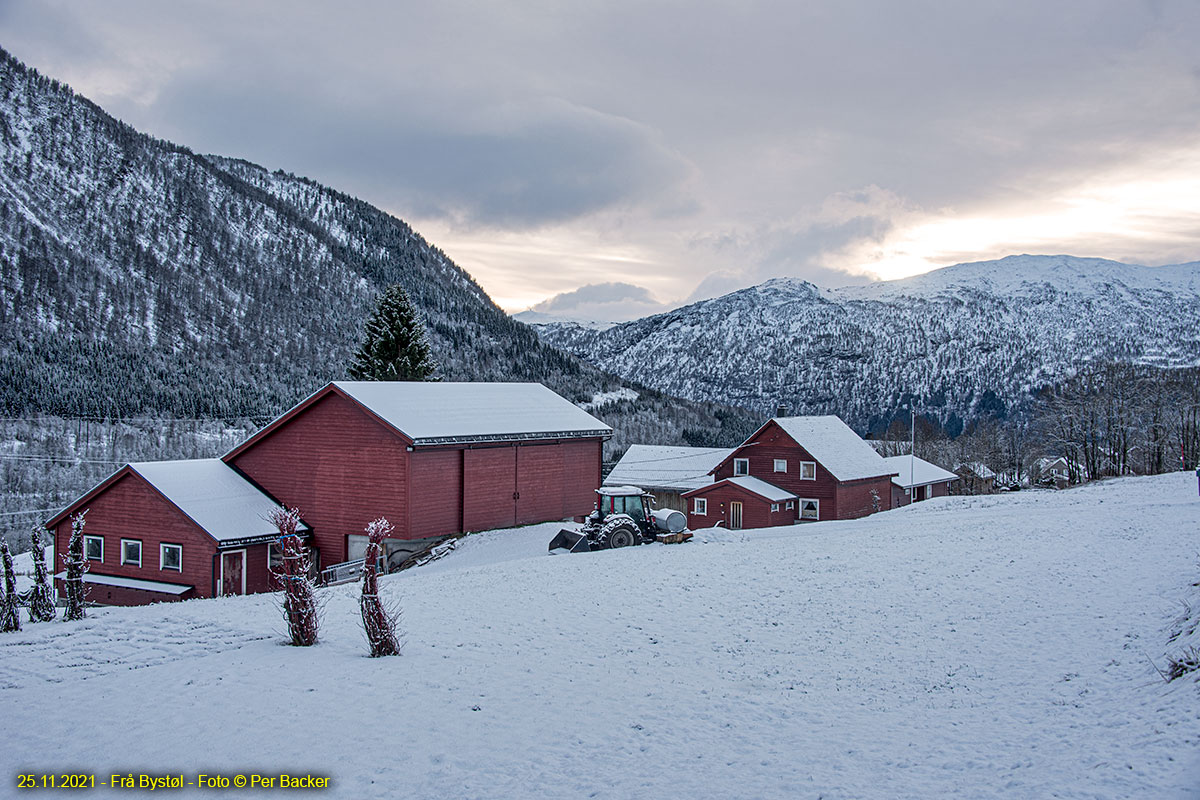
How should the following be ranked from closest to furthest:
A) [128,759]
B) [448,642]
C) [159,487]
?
[128,759] < [448,642] < [159,487]

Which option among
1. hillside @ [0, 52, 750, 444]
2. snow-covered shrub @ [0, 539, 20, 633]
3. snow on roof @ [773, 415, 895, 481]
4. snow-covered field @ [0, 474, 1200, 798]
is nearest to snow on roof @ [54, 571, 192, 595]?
snow-covered field @ [0, 474, 1200, 798]

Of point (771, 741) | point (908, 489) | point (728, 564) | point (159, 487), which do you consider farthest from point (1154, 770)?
point (908, 489)

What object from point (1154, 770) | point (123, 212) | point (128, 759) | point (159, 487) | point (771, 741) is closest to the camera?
point (1154, 770)

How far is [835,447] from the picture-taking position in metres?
52.2

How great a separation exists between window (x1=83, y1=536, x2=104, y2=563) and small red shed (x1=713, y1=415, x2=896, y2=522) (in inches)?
1442

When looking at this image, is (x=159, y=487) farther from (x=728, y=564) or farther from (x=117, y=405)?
(x=117, y=405)

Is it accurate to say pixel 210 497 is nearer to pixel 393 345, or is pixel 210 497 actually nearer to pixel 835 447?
pixel 393 345

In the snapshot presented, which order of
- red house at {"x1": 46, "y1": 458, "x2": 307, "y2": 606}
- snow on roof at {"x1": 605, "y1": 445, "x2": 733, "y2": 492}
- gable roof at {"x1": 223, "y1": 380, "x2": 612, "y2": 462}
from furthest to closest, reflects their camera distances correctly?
snow on roof at {"x1": 605, "y1": 445, "x2": 733, "y2": 492}
gable roof at {"x1": 223, "y1": 380, "x2": 612, "y2": 462}
red house at {"x1": 46, "y1": 458, "x2": 307, "y2": 606}

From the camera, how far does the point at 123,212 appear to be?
497 ft

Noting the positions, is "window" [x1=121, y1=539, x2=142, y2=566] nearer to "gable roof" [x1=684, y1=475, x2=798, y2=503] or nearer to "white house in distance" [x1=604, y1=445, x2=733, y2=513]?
"gable roof" [x1=684, y1=475, x2=798, y2=503]

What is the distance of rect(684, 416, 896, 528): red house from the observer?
49.0 m

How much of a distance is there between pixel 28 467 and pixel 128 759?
79347mm

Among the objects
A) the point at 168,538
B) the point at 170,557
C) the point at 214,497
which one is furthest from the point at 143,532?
the point at 214,497

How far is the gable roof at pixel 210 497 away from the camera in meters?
27.3
